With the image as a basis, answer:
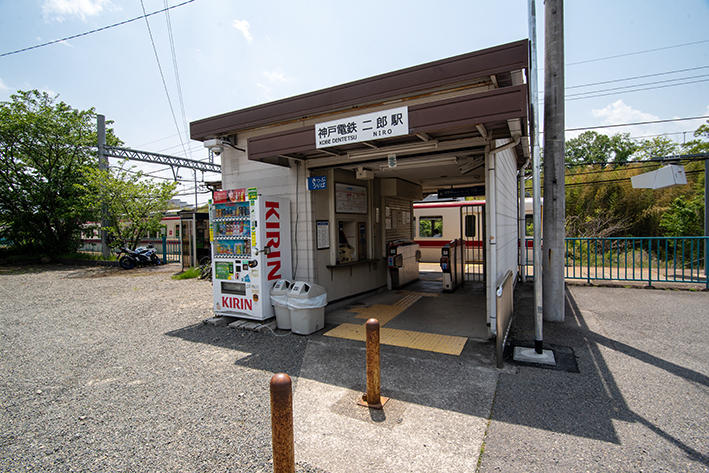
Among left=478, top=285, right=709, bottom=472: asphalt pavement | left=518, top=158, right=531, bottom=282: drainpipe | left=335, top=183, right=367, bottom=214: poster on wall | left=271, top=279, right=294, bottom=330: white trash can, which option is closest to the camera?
left=478, top=285, right=709, bottom=472: asphalt pavement

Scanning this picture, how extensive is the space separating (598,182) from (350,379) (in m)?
20.7

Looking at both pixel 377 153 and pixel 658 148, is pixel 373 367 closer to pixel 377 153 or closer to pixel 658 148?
pixel 377 153

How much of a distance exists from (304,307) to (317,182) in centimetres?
235

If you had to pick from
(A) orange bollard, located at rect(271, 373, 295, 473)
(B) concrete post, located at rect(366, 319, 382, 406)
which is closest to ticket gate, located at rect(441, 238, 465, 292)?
(B) concrete post, located at rect(366, 319, 382, 406)

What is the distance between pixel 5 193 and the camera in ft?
55.2

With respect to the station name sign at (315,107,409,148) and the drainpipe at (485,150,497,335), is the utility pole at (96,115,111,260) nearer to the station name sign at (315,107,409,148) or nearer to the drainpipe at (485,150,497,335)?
the station name sign at (315,107,409,148)

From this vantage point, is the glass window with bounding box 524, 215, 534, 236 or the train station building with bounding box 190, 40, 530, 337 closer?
the train station building with bounding box 190, 40, 530, 337

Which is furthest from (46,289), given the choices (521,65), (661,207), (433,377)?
(661,207)

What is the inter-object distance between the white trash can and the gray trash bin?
0.13m

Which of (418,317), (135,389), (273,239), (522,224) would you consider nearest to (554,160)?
(418,317)

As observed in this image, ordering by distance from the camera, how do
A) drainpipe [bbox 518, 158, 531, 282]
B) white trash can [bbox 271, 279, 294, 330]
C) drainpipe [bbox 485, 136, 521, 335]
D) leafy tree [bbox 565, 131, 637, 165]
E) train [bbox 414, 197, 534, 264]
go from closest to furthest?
1. drainpipe [bbox 485, 136, 521, 335]
2. white trash can [bbox 271, 279, 294, 330]
3. drainpipe [bbox 518, 158, 531, 282]
4. train [bbox 414, 197, 534, 264]
5. leafy tree [bbox 565, 131, 637, 165]

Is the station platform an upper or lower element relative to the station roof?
lower

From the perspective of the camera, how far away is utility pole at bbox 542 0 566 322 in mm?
6215

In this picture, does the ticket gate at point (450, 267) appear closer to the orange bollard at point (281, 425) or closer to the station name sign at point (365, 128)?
the station name sign at point (365, 128)
